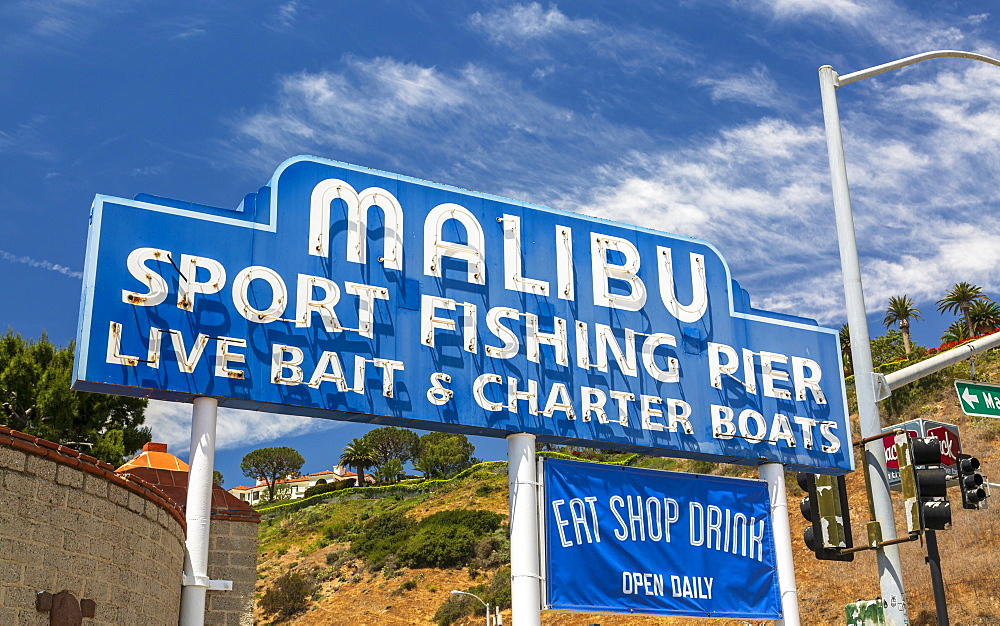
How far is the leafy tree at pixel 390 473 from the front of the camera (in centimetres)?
10331

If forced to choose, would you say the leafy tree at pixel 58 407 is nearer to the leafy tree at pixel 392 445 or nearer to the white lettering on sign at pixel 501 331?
the white lettering on sign at pixel 501 331

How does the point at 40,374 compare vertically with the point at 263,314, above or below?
above

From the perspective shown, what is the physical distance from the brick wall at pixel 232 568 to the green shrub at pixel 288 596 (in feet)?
166

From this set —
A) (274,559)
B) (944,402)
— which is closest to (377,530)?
(274,559)

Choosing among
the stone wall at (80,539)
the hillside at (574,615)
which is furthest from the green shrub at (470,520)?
the stone wall at (80,539)

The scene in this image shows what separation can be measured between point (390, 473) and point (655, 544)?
90.5 meters

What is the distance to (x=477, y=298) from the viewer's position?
1459 cm

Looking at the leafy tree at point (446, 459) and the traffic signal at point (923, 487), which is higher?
the leafy tree at point (446, 459)

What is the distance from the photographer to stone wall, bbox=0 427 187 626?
9.16m

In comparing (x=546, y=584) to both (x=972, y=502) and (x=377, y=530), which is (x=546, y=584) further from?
(x=377, y=530)

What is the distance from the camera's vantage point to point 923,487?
1092 cm

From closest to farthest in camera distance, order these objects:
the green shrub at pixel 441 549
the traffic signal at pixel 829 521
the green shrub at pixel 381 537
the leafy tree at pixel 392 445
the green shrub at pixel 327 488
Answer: the traffic signal at pixel 829 521 → the green shrub at pixel 441 549 → the green shrub at pixel 381 537 → the green shrub at pixel 327 488 → the leafy tree at pixel 392 445

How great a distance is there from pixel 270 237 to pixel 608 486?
6049 mm

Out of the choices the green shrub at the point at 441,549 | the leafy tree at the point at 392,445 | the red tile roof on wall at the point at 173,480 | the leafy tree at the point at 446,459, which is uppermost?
the leafy tree at the point at 392,445
